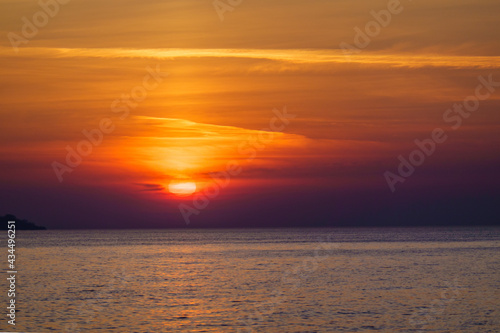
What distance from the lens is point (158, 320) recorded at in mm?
46188

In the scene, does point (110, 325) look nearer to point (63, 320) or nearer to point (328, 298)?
point (63, 320)

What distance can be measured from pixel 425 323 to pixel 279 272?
41170mm

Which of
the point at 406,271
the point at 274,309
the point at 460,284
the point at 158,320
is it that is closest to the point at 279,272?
the point at 406,271

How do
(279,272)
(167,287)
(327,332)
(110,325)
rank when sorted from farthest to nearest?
(279,272) < (167,287) < (110,325) < (327,332)

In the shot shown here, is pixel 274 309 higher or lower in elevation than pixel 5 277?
lower

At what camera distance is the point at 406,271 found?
85.1m

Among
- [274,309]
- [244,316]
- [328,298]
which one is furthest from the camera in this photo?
[328,298]

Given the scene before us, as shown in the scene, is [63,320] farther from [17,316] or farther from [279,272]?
[279,272]

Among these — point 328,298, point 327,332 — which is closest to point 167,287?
point 328,298

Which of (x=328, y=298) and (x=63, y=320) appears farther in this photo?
(x=328, y=298)

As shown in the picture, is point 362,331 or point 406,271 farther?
point 406,271

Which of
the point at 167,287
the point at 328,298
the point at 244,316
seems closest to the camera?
the point at 244,316

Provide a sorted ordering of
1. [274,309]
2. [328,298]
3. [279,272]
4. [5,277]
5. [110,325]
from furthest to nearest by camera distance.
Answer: [279,272]
[5,277]
[328,298]
[274,309]
[110,325]

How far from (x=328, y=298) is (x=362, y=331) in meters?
15.7
